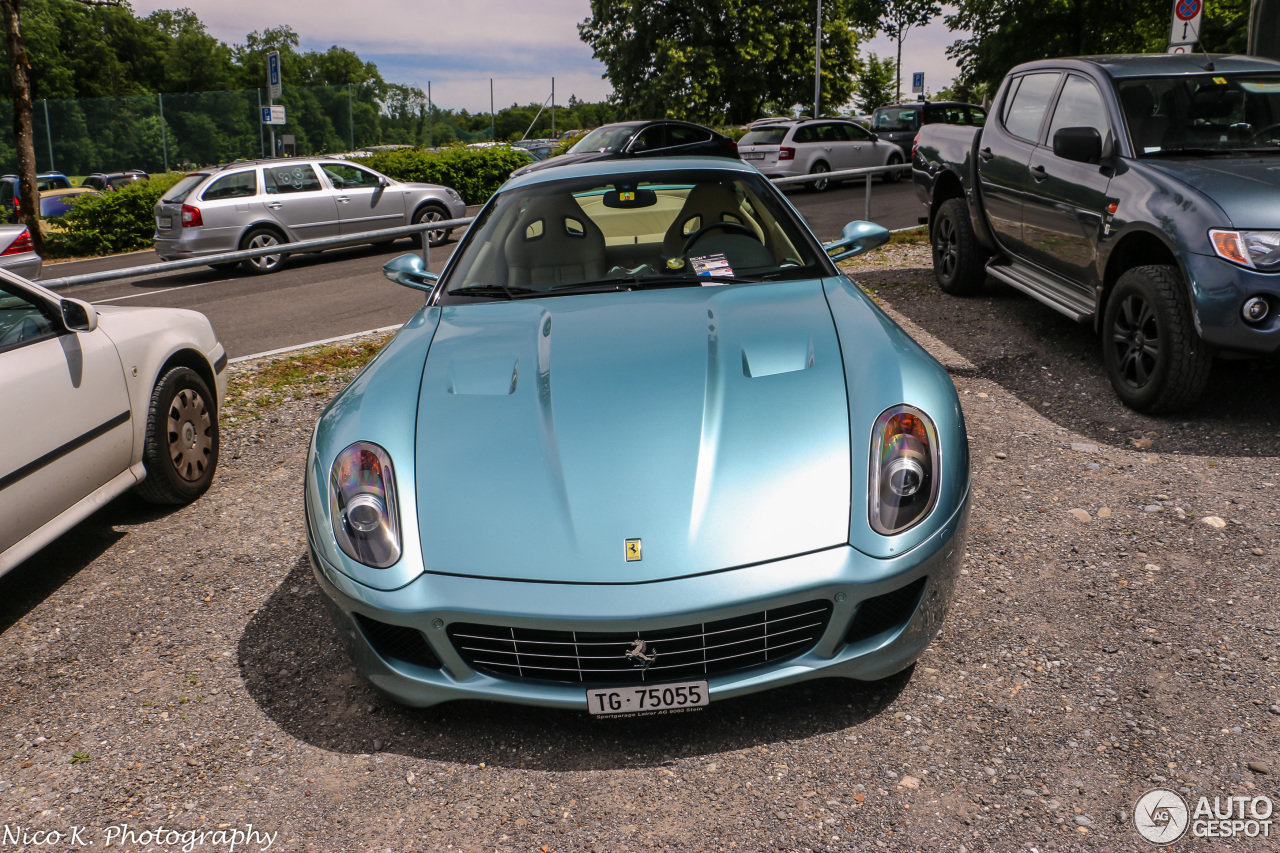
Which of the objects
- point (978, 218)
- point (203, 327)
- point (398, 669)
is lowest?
point (398, 669)

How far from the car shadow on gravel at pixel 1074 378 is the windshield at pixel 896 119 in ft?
56.9

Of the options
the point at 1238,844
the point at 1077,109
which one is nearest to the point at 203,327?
the point at 1238,844

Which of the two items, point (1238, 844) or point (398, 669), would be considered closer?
point (1238, 844)

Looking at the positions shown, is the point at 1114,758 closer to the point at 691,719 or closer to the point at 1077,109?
the point at 691,719

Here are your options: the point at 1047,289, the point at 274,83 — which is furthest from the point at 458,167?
the point at 1047,289

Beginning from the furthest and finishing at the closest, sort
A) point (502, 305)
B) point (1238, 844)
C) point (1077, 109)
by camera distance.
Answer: point (1077, 109)
point (502, 305)
point (1238, 844)

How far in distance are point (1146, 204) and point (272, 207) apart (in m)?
11.9

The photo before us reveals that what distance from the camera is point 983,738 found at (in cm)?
271

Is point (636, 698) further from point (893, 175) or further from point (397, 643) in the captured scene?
point (893, 175)

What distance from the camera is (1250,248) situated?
4.44 m

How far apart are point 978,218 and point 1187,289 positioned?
2759 millimetres

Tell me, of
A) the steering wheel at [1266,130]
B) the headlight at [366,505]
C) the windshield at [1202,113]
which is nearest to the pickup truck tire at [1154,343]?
the windshield at [1202,113]

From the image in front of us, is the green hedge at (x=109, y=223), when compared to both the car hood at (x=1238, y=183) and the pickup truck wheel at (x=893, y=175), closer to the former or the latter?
the pickup truck wheel at (x=893, y=175)

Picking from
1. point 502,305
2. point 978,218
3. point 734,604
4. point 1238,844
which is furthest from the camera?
point 978,218
